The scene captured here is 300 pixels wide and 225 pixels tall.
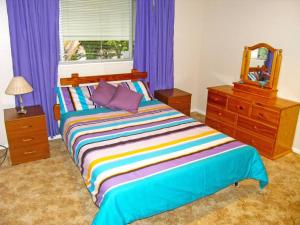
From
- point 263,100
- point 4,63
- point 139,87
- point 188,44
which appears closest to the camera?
point 4,63

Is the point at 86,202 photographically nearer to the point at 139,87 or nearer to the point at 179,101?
the point at 139,87

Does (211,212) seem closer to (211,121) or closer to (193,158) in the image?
(193,158)

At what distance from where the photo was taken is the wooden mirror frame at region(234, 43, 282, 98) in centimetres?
366

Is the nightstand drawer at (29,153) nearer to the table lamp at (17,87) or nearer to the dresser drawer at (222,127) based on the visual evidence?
the table lamp at (17,87)

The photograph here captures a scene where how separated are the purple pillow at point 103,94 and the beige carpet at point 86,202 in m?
0.99

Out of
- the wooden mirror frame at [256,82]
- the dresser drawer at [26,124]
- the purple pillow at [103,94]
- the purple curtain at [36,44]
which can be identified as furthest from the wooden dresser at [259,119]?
the dresser drawer at [26,124]

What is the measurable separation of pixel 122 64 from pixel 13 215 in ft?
8.73

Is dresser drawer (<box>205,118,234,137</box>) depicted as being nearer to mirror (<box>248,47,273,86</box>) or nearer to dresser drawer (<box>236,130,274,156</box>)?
dresser drawer (<box>236,130,274,156</box>)

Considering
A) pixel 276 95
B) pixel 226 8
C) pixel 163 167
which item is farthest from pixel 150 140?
pixel 226 8

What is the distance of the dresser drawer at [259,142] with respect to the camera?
11.6 feet

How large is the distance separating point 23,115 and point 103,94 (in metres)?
1.07

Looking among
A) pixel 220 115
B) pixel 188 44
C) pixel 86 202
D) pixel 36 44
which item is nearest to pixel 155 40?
pixel 188 44

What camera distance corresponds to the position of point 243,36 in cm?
420

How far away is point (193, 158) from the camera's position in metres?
2.44
